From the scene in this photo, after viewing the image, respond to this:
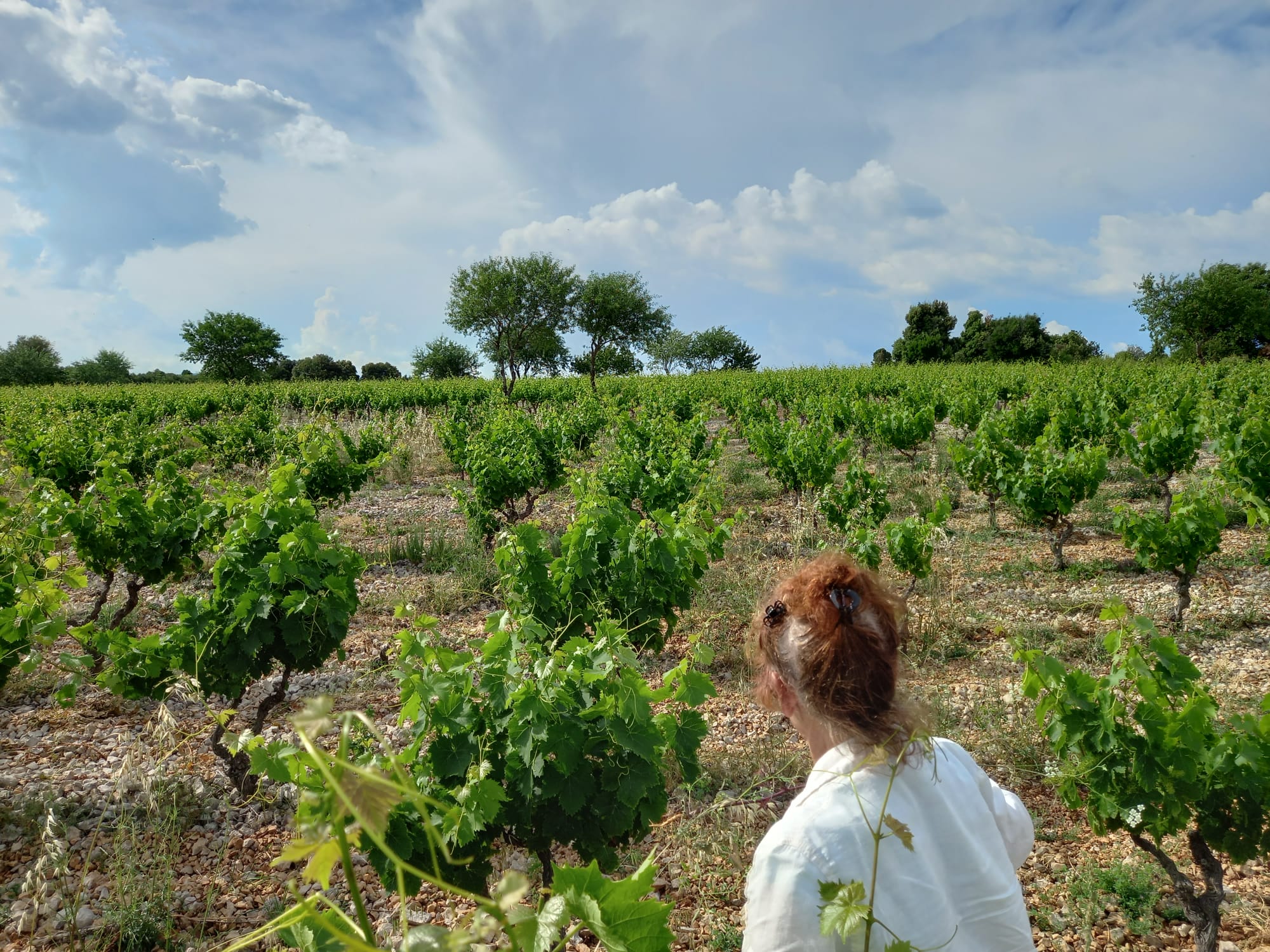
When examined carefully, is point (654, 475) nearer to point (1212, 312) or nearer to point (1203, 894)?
point (1203, 894)

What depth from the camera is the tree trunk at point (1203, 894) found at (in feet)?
8.67

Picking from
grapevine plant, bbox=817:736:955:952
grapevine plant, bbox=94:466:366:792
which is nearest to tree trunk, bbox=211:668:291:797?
grapevine plant, bbox=94:466:366:792

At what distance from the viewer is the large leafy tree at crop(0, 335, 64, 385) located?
5062 cm

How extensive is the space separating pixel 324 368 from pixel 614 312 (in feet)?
112

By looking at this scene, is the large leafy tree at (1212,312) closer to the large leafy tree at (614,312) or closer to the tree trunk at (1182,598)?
the large leafy tree at (614,312)

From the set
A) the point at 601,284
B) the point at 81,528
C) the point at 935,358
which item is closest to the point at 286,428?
the point at 81,528

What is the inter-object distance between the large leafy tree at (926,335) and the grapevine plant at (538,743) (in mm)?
55200

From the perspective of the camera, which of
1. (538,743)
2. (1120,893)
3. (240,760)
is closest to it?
(538,743)

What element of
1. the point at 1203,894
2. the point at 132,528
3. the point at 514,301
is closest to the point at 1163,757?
the point at 1203,894

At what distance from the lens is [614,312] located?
40.1m

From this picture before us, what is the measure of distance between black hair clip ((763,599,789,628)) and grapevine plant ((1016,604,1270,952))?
4.89ft

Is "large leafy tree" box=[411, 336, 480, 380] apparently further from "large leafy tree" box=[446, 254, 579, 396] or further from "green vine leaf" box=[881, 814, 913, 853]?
"green vine leaf" box=[881, 814, 913, 853]

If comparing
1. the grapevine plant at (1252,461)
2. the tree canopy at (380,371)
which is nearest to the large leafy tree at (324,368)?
the tree canopy at (380,371)

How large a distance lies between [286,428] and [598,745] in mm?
11313
